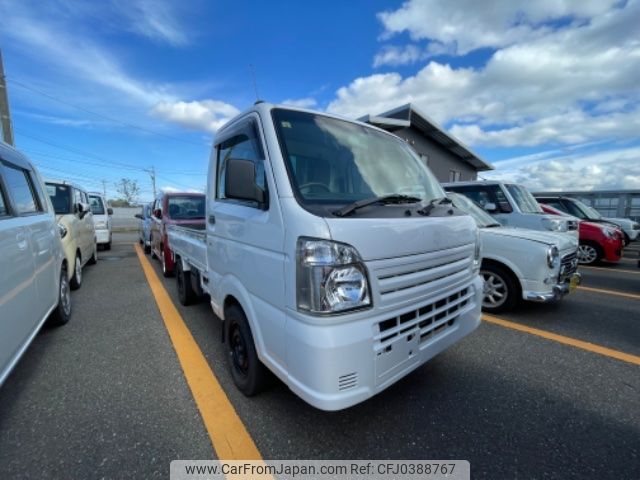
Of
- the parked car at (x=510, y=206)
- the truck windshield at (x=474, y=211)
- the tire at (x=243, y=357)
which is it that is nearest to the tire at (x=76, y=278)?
the tire at (x=243, y=357)

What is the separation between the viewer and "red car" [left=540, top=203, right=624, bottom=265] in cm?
788

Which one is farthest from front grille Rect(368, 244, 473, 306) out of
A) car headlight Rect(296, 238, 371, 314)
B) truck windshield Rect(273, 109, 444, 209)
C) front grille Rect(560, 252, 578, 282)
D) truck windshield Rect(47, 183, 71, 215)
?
truck windshield Rect(47, 183, 71, 215)

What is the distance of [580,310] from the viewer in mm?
4305

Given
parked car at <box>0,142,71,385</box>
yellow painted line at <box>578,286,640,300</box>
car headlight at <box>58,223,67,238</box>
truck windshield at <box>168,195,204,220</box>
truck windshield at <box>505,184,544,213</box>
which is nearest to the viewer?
parked car at <box>0,142,71,385</box>

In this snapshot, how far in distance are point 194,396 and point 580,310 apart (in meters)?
4.87

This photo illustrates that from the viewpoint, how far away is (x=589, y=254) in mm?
8195

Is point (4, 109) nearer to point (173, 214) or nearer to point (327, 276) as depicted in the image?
point (173, 214)

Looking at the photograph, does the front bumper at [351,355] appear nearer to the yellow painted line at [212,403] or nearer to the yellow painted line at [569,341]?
the yellow painted line at [212,403]

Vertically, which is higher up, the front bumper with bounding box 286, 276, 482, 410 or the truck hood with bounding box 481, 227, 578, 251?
the truck hood with bounding box 481, 227, 578, 251

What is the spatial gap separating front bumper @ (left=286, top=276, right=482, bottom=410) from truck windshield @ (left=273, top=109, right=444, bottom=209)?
2.35ft

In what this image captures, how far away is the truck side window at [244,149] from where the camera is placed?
2.10 meters

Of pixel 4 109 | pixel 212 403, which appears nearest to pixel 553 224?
pixel 212 403

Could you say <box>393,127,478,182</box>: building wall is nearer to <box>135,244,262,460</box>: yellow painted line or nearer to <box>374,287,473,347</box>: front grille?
<box>374,287,473,347</box>: front grille

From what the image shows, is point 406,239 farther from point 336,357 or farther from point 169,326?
point 169,326
